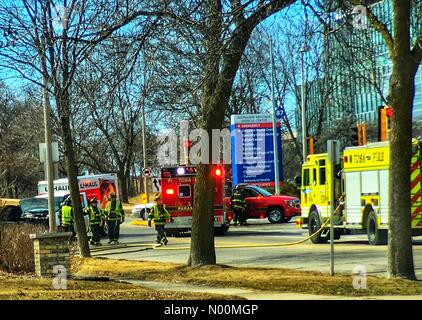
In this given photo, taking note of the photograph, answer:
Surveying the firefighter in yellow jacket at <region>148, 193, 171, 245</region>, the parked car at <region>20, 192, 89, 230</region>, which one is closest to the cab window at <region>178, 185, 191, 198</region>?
the firefighter in yellow jacket at <region>148, 193, 171, 245</region>

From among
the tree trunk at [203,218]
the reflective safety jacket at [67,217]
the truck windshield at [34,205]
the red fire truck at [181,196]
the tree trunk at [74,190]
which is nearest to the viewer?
the tree trunk at [203,218]

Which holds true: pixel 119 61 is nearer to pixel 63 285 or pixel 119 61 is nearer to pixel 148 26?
pixel 148 26

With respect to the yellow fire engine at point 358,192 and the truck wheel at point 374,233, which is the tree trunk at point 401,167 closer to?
the yellow fire engine at point 358,192

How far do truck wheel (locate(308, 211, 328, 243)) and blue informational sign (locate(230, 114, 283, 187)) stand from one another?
67.7 feet

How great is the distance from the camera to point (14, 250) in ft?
Result: 55.8

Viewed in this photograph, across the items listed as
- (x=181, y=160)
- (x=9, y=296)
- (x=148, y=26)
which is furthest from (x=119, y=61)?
(x=181, y=160)

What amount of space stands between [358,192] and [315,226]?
261cm

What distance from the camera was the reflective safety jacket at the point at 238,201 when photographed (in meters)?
33.7

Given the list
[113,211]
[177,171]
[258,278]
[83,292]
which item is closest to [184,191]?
[177,171]

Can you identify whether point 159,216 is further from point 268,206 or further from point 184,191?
point 268,206

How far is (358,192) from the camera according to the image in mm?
22219

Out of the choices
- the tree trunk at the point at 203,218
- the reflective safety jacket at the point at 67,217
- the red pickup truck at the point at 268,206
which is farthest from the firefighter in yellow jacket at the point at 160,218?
the red pickup truck at the point at 268,206

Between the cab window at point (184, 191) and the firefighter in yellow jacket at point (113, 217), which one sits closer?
the firefighter in yellow jacket at point (113, 217)

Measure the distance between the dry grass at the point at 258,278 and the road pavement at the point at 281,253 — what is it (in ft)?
4.88
